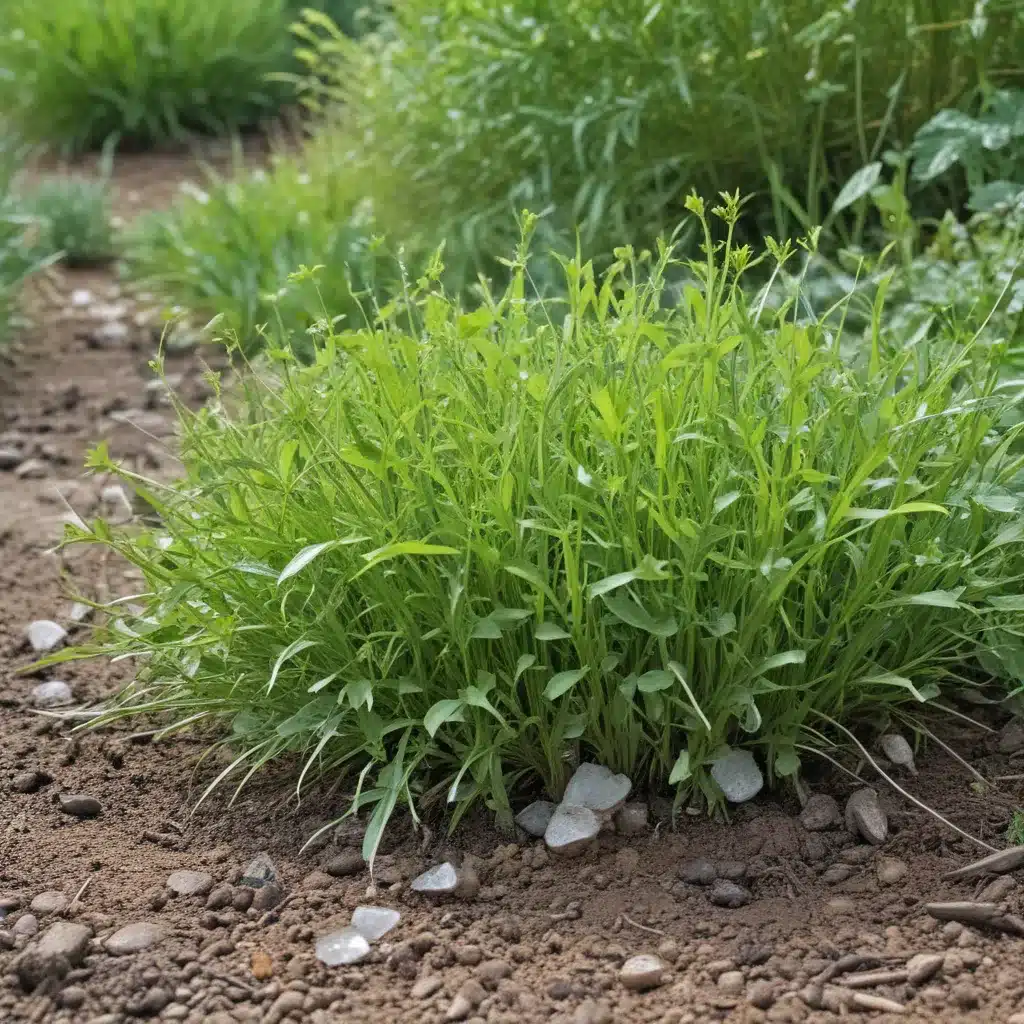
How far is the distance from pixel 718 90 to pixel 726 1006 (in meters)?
2.48

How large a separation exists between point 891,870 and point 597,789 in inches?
16.0

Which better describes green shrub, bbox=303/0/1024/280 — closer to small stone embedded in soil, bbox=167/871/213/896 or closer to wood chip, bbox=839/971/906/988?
small stone embedded in soil, bbox=167/871/213/896

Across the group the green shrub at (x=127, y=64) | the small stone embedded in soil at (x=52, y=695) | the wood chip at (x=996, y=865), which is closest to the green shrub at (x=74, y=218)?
the green shrub at (x=127, y=64)

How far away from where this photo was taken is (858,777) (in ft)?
6.31

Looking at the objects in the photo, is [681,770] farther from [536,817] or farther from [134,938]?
[134,938]

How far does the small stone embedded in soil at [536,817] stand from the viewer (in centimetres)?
190

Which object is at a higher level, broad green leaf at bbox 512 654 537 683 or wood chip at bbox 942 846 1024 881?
broad green leaf at bbox 512 654 537 683

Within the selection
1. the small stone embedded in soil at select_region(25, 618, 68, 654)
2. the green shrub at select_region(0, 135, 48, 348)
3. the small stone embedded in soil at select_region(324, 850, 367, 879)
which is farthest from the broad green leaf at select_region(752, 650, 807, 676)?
the green shrub at select_region(0, 135, 48, 348)

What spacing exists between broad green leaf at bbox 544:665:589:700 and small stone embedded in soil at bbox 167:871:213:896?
55 cm

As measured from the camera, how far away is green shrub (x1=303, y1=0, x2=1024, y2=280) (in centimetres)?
321

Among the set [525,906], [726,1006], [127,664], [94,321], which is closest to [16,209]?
[94,321]

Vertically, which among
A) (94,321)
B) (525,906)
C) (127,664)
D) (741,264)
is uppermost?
(741,264)

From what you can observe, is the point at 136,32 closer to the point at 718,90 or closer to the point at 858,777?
the point at 718,90

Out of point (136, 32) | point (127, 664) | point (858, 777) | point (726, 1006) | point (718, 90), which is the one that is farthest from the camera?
point (136, 32)
